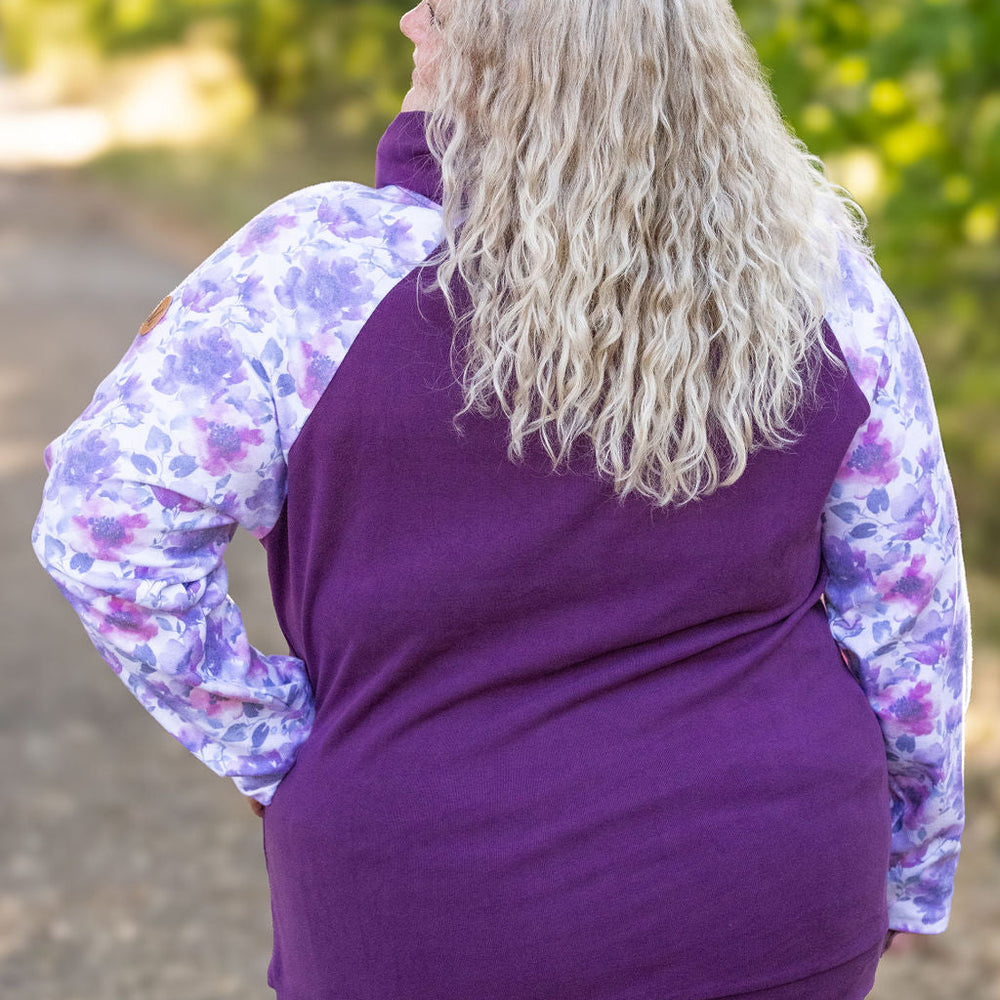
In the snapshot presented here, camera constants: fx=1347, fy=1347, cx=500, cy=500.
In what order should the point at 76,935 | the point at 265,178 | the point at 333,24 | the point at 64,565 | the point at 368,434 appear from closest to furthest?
1. the point at 368,434
2. the point at 64,565
3. the point at 76,935
4. the point at 265,178
5. the point at 333,24

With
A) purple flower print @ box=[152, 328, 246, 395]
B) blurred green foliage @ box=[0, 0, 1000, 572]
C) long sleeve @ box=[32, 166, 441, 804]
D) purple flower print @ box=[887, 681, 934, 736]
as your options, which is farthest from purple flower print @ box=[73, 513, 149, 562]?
blurred green foliage @ box=[0, 0, 1000, 572]

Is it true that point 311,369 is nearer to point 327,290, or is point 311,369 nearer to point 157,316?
point 327,290

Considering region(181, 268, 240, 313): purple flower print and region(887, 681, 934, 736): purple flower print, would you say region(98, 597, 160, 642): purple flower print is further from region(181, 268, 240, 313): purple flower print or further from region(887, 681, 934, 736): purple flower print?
region(887, 681, 934, 736): purple flower print

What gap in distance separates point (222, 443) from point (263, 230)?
211 millimetres

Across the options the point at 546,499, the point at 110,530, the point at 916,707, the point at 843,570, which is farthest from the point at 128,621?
the point at 916,707

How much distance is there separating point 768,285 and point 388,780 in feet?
2.02

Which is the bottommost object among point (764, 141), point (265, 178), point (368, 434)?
point (265, 178)

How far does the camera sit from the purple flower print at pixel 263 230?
130 centimetres

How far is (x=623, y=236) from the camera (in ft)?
4.09

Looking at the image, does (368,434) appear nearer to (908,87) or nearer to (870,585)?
(870,585)

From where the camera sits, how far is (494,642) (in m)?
1.36

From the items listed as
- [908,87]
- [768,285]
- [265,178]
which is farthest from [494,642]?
[265,178]

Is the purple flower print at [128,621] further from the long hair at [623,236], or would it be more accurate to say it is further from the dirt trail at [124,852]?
the dirt trail at [124,852]

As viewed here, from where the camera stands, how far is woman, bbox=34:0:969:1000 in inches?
49.6
